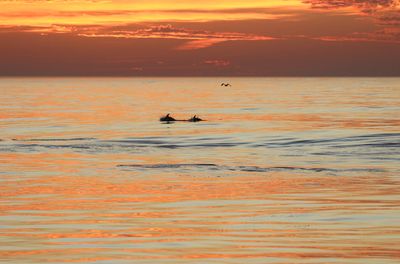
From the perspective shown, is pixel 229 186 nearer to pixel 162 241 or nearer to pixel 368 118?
pixel 162 241

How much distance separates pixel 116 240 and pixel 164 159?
889 inches

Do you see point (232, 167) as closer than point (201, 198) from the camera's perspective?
No

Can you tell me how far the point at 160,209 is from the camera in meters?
24.4

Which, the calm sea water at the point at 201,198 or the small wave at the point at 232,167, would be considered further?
the small wave at the point at 232,167

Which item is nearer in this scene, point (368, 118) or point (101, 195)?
point (101, 195)

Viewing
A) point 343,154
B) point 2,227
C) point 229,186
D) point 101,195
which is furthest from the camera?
point 343,154

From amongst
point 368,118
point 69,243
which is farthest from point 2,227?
point 368,118

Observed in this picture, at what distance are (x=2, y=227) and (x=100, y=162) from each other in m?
19.1

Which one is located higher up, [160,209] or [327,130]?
[160,209]

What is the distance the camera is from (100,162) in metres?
40.3

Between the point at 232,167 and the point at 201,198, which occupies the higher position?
the point at 201,198

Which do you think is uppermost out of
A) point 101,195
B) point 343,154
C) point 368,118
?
point 101,195

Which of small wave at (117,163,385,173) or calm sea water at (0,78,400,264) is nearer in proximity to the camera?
calm sea water at (0,78,400,264)

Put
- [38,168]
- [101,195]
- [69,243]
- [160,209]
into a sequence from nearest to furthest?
1. [69,243]
2. [160,209]
3. [101,195]
4. [38,168]
